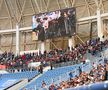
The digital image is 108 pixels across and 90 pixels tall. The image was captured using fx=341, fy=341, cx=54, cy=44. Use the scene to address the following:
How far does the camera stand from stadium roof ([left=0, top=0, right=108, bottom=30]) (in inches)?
1485

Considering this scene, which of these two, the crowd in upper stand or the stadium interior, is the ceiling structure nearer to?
the stadium interior

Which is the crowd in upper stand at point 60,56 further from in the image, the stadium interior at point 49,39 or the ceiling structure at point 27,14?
the ceiling structure at point 27,14

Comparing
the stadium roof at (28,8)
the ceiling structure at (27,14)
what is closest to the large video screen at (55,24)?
A: the ceiling structure at (27,14)

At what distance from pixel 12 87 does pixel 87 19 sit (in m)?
13.1

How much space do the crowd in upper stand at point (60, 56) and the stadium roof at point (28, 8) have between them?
19.5 feet

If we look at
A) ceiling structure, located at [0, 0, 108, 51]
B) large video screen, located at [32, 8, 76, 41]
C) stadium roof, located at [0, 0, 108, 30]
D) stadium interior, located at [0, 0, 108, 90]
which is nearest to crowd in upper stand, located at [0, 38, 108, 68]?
stadium interior, located at [0, 0, 108, 90]

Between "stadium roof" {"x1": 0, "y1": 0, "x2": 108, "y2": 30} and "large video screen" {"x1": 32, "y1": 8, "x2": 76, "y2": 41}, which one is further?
"stadium roof" {"x1": 0, "y1": 0, "x2": 108, "y2": 30}

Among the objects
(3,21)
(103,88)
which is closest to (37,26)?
(3,21)

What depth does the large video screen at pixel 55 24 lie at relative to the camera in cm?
3431

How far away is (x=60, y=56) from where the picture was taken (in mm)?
30594

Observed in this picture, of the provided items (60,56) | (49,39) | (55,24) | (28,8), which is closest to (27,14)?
(28,8)

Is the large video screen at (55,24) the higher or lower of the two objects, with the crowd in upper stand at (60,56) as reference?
higher

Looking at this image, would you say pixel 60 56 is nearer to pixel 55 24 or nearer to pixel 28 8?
pixel 55 24

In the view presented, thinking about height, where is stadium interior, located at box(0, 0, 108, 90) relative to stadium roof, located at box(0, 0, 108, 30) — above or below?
below
